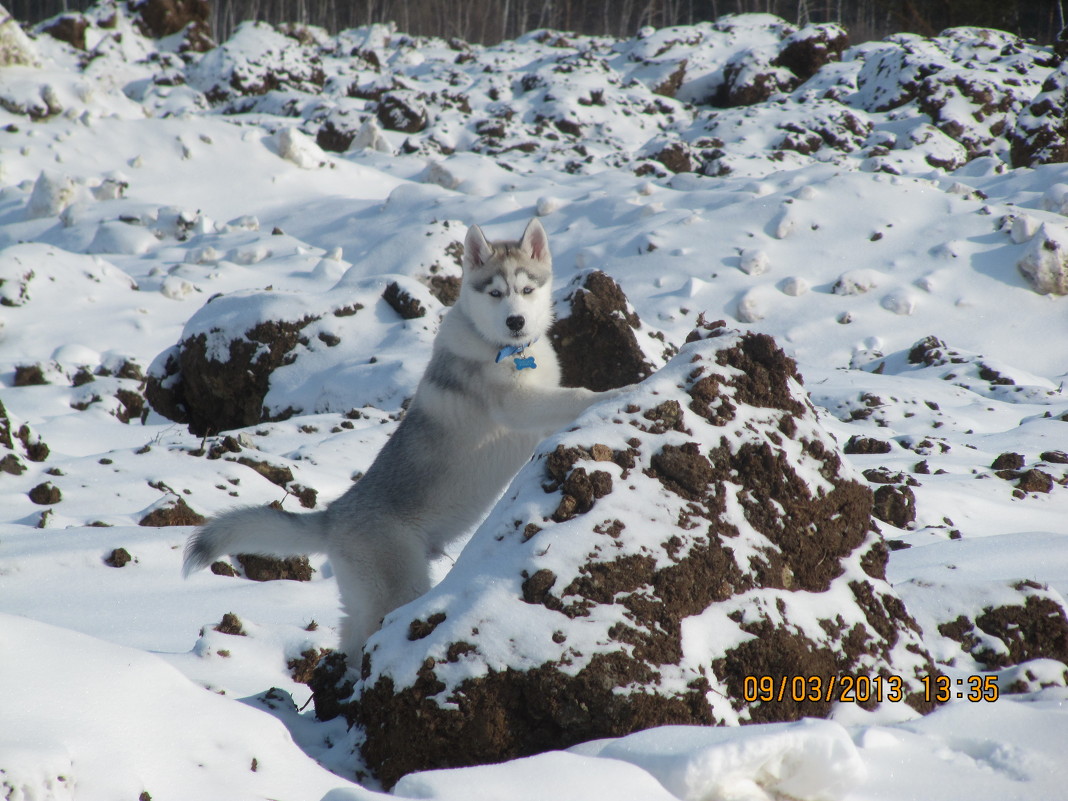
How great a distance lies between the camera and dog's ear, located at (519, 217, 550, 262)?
16.4ft

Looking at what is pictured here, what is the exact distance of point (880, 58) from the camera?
27422 mm

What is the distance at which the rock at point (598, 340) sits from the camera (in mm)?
7348

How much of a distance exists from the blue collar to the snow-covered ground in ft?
4.69

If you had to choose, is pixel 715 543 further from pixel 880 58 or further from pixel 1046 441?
pixel 880 58

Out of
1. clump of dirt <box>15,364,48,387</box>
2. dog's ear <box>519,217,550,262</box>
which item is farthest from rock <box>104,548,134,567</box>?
clump of dirt <box>15,364,48,387</box>

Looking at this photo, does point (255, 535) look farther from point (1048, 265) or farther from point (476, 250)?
point (1048, 265)

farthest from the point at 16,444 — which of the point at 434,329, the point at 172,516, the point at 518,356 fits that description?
the point at 434,329

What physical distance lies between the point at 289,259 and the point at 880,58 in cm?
Answer: 2114

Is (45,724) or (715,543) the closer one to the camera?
(45,724)

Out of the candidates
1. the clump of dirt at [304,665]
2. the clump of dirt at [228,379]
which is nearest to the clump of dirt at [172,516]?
the clump of dirt at [304,665]

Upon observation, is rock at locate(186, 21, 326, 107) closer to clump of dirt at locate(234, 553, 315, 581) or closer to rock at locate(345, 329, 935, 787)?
clump of dirt at locate(234, 553, 315, 581)

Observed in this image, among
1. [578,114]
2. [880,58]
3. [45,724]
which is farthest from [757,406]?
[880,58]

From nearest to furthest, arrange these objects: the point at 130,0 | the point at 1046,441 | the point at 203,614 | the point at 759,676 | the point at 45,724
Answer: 1. the point at 45,724
2. the point at 759,676
3. the point at 203,614
4. the point at 1046,441
5. the point at 130,0

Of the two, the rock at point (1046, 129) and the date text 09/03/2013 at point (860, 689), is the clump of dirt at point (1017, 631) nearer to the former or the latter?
the date text 09/03/2013 at point (860, 689)
